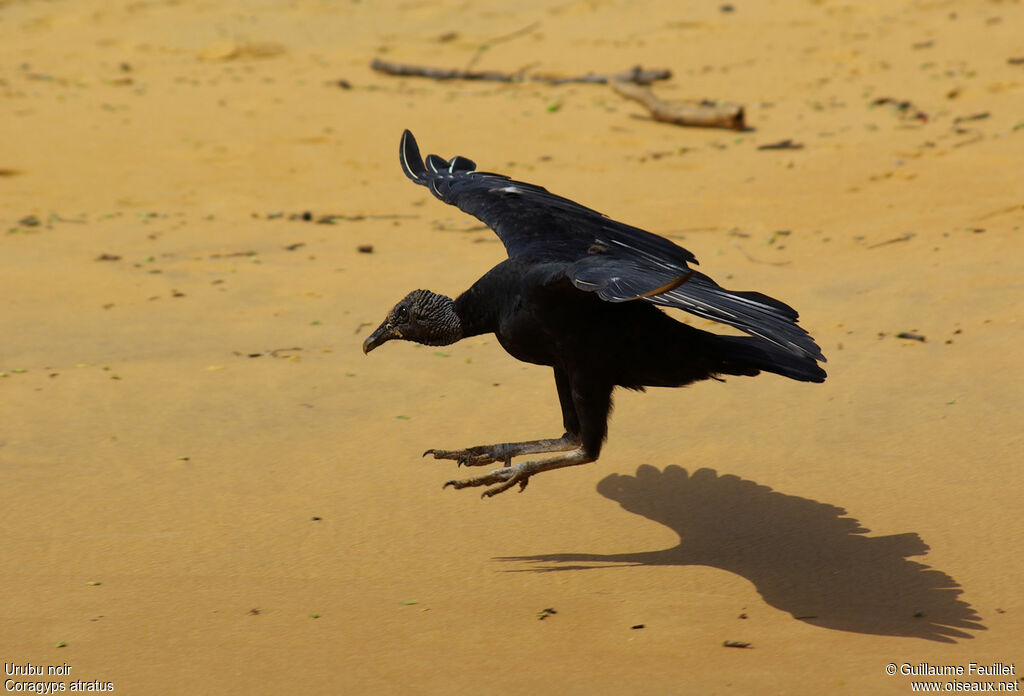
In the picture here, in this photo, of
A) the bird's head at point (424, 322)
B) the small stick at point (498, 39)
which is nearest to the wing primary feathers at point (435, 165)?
the bird's head at point (424, 322)

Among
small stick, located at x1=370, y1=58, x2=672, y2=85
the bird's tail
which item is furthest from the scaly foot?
small stick, located at x1=370, y1=58, x2=672, y2=85

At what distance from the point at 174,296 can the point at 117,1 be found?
40.7 ft

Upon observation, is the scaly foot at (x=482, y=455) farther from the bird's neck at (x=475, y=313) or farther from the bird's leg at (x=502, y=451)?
the bird's neck at (x=475, y=313)

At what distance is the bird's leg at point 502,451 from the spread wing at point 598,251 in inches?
25.6

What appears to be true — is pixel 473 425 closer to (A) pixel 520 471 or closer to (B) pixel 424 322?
(B) pixel 424 322

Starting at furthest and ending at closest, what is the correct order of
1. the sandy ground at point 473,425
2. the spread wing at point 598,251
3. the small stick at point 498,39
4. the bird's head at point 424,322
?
the small stick at point 498,39 < the bird's head at point 424,322 < the sandy ground at point 473,425 < the spread wing at point 598,251

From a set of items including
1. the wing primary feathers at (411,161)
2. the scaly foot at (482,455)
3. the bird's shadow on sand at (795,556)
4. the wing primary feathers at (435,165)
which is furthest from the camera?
the wing primary feathers at (435,165)

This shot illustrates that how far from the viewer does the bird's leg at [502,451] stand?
375 centimetres

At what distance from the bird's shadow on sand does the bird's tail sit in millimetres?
Result: 580

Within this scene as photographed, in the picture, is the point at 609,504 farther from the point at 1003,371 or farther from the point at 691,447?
the point at 1003,371

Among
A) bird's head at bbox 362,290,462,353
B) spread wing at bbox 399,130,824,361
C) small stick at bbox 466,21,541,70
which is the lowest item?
bird's head at bbox 362,290,462,353

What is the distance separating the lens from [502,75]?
41.9 feet

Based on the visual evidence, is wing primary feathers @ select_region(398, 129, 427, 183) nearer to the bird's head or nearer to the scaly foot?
the bird's head

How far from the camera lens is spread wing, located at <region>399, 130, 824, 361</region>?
2953mm
